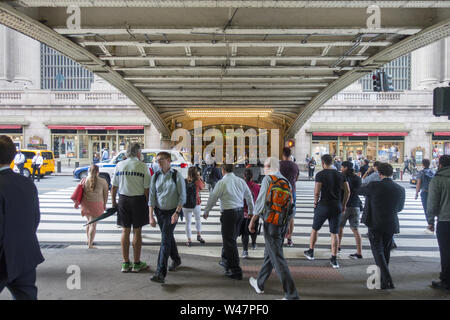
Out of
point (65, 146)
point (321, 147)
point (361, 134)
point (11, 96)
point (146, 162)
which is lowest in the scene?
point (146, 162)

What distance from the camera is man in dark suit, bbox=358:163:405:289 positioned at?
4.71 metres

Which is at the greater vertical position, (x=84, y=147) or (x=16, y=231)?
(x=84, y=147)

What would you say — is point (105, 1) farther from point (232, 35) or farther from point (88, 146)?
point (88, 146)

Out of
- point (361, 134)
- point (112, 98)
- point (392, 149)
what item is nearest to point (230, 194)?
point (361, 134)

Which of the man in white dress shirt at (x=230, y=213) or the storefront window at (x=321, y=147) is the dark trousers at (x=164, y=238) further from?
the storefront window at (x=321, y=147)

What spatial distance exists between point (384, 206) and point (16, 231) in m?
4.49

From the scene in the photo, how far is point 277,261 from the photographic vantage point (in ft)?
13.9

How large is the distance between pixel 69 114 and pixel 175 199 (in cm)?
3142

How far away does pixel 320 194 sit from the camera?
607 cm

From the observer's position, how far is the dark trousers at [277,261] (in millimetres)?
4152

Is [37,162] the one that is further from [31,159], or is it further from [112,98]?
[112,98]

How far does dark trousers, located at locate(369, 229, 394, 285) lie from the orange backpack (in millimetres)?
1447

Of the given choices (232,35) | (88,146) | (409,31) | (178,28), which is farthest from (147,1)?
(88,146)

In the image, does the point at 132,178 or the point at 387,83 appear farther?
the point at 387,83
